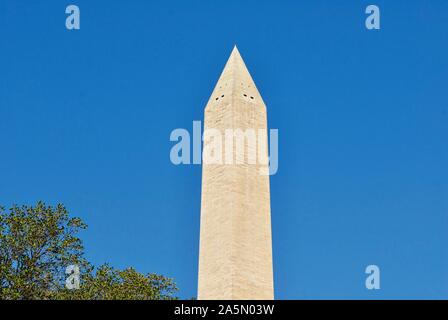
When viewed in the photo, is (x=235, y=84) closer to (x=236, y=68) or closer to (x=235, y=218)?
(x=236, y=68)

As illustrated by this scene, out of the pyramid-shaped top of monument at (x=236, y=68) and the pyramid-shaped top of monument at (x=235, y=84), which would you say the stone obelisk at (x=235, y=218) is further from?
the pyramid-shaped top of monument at (x=236, y=68)

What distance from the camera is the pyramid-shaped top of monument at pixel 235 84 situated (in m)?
35.0

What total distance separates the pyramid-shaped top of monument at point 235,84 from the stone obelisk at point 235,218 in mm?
73

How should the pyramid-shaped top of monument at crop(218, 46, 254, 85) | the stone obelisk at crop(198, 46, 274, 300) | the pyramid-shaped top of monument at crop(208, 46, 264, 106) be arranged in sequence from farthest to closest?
the pyramid-shaped top of monument at crop(218, 46, 254, 85) → the pyramid-shaped top of monument at crop(208, 46, 264, 106) → the stone obelisk at crop(198, 46, 274, 300)

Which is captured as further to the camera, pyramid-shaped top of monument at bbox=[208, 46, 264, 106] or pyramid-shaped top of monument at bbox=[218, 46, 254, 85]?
pyramid-shaped top of monument at bbox=[218, 46, 254, 85]

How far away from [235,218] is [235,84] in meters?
7.27

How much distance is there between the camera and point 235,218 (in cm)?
3117

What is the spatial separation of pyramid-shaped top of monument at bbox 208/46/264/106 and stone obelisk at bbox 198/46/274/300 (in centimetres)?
7

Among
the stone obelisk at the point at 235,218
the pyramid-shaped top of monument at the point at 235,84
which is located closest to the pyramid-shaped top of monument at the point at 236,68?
the pyramid-shaped top of monument at the point at 235,84

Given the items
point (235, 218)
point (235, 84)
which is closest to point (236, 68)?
point (235, 84)

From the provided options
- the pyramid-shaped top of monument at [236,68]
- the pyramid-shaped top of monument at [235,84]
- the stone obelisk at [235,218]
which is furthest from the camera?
the pyramid-shaped top of monument at [236,68]

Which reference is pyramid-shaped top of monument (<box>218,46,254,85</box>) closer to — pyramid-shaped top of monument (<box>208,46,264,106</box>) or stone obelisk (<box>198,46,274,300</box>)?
pyramid-shaped top of monument (<box>208,46,264,106</box>)

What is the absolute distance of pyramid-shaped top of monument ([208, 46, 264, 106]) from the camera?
3497 centimetres

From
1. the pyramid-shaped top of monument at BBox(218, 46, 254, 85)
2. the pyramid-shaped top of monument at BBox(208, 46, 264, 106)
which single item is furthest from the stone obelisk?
the pyramid-shaped top of monument at BBox(218, 46, 254, 85)
